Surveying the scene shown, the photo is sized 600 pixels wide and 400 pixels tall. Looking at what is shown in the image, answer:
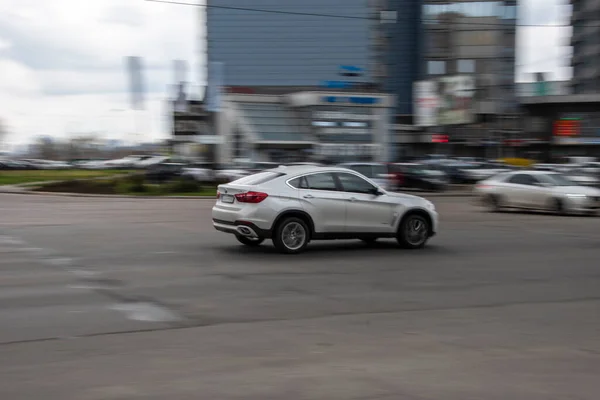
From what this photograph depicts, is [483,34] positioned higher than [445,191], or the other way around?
[483,34]

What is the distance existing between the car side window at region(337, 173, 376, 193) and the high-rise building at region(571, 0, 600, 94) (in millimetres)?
91203

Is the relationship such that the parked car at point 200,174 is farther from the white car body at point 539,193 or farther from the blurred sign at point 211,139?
the blurred sign at point 211,139

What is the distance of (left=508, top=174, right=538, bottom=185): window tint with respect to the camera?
75.4ft

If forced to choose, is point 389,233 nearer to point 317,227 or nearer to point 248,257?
point 317,227

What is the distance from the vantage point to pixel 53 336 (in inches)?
251

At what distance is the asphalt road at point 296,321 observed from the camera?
5176mm

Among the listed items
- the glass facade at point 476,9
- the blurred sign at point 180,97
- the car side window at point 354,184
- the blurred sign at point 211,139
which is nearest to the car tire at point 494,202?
the car side window at point 354,184

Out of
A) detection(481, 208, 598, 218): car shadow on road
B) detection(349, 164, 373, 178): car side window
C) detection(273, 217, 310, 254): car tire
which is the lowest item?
detection(481, 208, 598, 218): car shadow on road

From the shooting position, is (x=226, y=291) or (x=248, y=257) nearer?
(x=226, y=291)

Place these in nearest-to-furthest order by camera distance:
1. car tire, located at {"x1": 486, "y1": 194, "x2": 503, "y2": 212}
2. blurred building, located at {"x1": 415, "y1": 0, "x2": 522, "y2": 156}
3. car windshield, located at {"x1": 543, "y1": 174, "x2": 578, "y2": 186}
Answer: car windshield, located at {"x1": 543, "y1": 174, "x2": 578, "y2": 186}, car tire, located at {"x1": 486, "y1": 194, "x2": 503, "y2": 212}, blurred building, located at {"x1": 415, "y1": 0, "x2": 522, "y2": 156}

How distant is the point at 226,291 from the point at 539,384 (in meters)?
4.46

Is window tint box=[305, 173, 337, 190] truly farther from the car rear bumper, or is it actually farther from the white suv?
the car rear bumper

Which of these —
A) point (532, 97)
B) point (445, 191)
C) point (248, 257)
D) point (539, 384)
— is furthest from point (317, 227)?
point (532, 97)

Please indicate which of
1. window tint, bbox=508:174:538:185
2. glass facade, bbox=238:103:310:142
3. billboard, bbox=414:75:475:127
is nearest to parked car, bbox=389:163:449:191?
window tint, bbox=508:174:538:185
